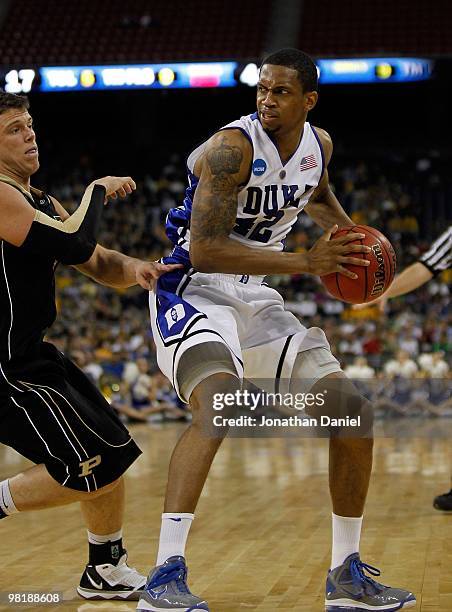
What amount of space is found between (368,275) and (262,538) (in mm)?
2159

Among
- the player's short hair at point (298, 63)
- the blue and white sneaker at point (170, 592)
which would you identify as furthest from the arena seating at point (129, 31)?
the blue and white sneaker at point (170, 592)

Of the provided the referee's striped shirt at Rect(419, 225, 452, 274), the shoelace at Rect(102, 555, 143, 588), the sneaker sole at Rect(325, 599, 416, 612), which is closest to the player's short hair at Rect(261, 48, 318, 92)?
the sneaker sole at Rect(325, 599, 416, 612)

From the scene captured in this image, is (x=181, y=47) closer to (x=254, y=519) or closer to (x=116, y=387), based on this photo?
(x=116, y=387)

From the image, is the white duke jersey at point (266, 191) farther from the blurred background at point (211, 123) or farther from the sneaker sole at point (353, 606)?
the blurred background at point (211, 123)

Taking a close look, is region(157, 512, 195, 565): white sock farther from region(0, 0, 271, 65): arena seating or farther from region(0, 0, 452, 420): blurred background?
region(0, 0, 271, 65): arena seating

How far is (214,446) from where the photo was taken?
3496mm

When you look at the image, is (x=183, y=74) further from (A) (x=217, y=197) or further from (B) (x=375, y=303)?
(A) (x=217, y=197)

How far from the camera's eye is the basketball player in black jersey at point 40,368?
12.2 ft

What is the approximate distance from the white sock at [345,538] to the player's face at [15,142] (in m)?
1.86

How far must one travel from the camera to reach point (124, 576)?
4086mm

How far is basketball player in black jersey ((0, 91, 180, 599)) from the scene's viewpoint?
147 inches

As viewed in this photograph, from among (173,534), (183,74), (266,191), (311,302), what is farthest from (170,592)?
(183,74)

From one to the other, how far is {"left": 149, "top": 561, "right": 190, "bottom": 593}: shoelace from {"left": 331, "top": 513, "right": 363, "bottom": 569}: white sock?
2.11 ft

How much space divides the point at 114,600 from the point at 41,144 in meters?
17.9
